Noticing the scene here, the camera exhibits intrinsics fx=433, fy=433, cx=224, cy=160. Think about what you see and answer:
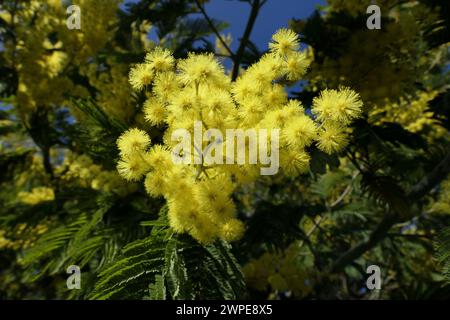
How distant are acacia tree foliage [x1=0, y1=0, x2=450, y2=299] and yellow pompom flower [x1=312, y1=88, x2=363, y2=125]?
53 centimetres

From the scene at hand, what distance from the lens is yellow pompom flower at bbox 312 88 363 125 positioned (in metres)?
1.85

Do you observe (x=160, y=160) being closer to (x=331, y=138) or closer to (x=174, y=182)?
(x=174, y=182)

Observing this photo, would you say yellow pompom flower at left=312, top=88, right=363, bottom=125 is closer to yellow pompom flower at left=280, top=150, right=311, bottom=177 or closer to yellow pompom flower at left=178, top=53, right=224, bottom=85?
yellow pompom flower at left=280, top=150, right=311, bottom=177

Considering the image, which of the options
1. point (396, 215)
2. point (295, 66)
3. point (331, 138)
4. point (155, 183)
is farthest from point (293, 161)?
point (396, 215)

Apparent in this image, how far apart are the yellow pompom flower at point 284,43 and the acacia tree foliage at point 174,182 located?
260mm

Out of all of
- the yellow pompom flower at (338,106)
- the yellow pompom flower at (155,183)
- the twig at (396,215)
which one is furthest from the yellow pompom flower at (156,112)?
the twig at (396,215)

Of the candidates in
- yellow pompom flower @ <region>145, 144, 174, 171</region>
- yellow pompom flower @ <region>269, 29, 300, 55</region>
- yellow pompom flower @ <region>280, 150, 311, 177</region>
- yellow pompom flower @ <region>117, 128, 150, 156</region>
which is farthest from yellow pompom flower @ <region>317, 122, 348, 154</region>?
yellow pompom flower @ <region>117, 128, 150, 156</region>

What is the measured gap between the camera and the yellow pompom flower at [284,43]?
2072 mm

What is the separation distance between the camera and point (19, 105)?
511 centimetres

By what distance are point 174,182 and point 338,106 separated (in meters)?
0.77

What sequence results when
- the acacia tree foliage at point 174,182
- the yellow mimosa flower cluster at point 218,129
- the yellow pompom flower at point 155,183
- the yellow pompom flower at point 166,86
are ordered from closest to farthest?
the yellow mimosa flower cluster at point 218,129
the yellow pompom flower at point 155,183
the yellow pompom flower at point 166,86
the acacia tree foliage at point 174,182

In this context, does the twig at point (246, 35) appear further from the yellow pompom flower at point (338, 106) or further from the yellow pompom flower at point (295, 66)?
the yellow pompom flower at point (338, 106)
